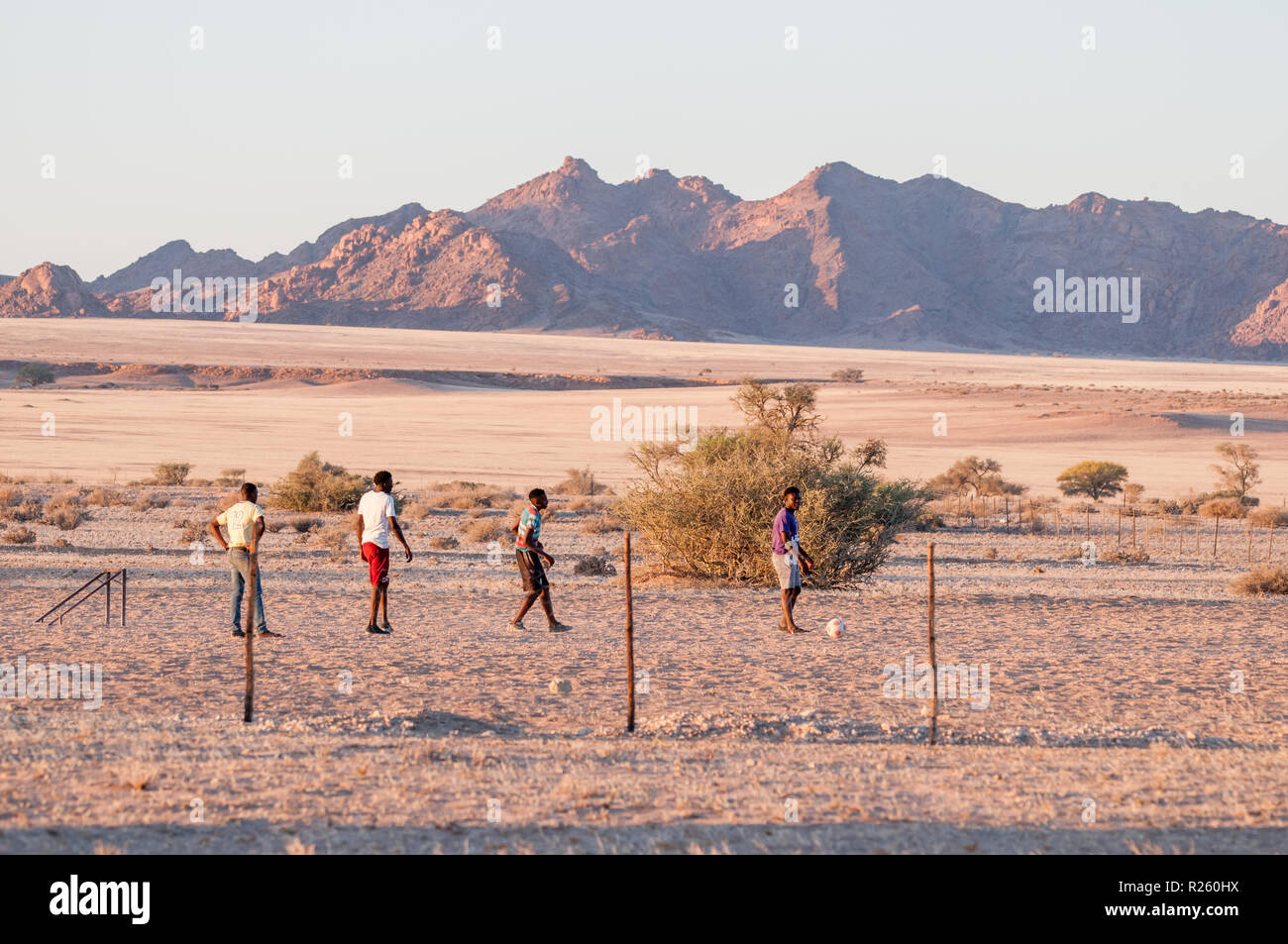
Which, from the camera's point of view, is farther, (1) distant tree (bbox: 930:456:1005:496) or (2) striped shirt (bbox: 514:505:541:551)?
(1) distant tree (bbox: 930:456:1005:496)

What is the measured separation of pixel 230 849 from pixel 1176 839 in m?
4.83

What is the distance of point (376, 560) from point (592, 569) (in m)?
7.53

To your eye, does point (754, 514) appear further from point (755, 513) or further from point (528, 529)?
point (528, 529)

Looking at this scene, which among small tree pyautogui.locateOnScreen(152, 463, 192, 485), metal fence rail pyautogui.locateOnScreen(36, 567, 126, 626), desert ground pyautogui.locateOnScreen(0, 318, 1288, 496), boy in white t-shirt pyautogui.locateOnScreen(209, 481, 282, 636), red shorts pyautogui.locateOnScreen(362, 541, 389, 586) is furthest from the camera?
desert ground pyautogui.locateOnScreen(0, 318, 1288, 496)

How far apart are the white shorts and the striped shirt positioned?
2434 mm

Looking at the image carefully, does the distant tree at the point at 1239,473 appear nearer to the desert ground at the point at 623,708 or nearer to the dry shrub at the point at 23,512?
the desert ground at the point at 623,708

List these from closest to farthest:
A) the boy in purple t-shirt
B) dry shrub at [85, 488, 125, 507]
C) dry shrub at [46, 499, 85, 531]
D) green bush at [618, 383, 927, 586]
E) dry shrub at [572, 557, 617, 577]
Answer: the boy in purple t-shirt, green bush at [618, 383, 927, 586], dry shrub at [572, 557, 617, 577], dry shrub at [46, 499, 85, 531], dry shrub at [85, 488, 125, 507]

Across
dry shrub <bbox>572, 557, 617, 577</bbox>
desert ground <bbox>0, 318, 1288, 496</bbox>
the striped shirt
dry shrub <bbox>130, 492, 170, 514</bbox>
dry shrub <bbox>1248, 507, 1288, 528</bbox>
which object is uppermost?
desert ground <bbox>0, 318, 1288, 496</bbox>

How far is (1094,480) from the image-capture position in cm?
3775

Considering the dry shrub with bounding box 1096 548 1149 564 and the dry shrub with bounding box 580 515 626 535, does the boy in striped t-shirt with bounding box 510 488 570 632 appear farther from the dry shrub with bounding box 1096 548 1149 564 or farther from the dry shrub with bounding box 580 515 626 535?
the dry shrub with bounding box 580 515 626 535

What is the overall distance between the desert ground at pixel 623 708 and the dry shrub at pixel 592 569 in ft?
1.35

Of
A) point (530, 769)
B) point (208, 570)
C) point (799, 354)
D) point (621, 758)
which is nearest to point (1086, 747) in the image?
point (621, 758)

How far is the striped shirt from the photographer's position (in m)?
13.5

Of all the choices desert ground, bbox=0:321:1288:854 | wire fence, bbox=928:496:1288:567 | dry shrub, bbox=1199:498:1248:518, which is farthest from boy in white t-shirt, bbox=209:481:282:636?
dry shrub, bbox=1199:498:1248:518
